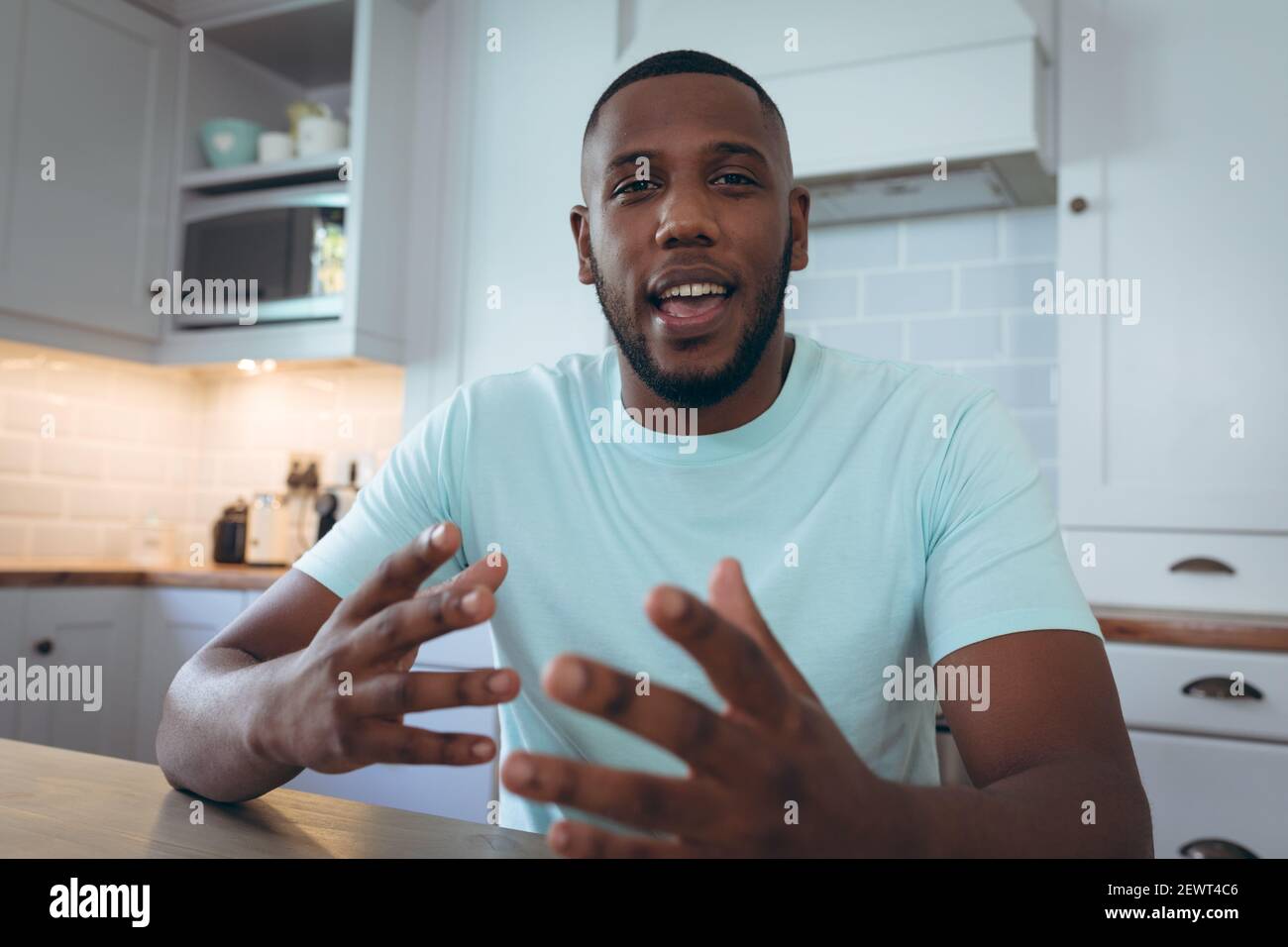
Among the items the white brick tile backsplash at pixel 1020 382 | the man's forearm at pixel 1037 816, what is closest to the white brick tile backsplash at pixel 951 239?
the white brick tile backsplash at pixel 1020 382

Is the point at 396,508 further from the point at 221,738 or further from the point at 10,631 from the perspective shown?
the point at 10,631

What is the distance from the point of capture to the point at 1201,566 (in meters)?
1.89

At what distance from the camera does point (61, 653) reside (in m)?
2.29

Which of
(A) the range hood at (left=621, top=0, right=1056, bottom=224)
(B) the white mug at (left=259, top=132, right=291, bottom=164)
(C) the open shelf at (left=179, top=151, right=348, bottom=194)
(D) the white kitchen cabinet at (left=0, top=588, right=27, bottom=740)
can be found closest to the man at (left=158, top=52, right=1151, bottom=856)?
(A) the range hood at (left=621, top=0, right=1056, bottom=224)

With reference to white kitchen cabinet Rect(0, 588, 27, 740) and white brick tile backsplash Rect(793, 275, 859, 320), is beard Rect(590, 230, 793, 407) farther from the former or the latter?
white kitchen cabinet Rect(0, 588, 27, 740)

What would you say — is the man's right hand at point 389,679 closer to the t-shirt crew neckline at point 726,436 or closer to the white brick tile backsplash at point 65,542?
the t-shirt crew neckline at point 726,436

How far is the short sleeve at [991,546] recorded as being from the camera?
773mm

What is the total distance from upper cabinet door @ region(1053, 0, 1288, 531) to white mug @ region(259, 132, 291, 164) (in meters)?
1.82

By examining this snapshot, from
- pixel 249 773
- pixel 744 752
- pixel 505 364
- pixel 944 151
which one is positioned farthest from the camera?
pixel 505 364

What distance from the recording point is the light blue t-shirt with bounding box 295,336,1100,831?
90cm

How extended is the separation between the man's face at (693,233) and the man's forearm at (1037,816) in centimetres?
49

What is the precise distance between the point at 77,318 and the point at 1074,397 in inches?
87.6
